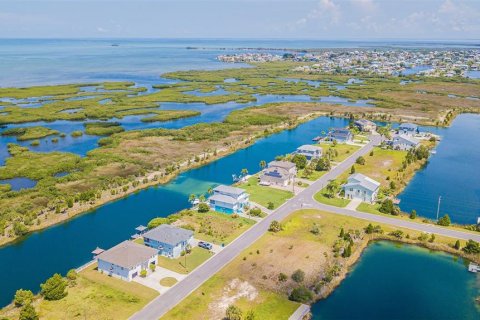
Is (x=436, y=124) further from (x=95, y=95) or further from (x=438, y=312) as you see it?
(x=95, y=95)

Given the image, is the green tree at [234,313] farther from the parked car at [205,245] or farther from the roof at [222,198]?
the roof at [222,198]

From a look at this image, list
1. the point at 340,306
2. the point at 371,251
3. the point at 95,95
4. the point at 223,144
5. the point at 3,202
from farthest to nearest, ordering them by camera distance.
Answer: the point at 95,95
the point at 223,144
the point at 3,202
the point at 371,251
the point at 340,306

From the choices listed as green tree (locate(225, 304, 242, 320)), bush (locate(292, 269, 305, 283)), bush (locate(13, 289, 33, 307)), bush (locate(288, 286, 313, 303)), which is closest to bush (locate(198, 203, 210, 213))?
bush (locate(292, 269, 305, 283))

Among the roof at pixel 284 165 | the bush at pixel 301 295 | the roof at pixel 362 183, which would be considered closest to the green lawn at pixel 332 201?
the roof at pixel 362 183

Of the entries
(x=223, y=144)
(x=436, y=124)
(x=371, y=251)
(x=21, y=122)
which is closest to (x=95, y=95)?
(x=21, y=122)

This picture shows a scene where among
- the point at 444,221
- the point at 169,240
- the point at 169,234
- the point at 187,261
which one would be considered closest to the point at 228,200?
the point at 169,234

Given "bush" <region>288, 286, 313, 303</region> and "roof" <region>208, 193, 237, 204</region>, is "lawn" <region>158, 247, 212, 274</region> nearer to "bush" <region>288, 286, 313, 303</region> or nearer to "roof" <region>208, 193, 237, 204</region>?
"bush" <region>288, 286, 313, 303</region>

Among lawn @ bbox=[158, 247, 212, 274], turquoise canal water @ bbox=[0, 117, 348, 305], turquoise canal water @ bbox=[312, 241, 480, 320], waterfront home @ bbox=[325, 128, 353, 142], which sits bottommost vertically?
turquoise canal water @ bbox=[312, 241, 480, 320]
